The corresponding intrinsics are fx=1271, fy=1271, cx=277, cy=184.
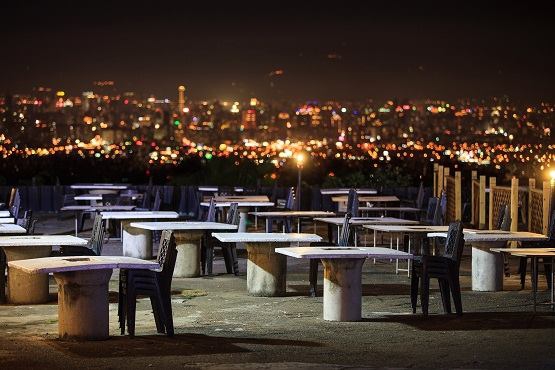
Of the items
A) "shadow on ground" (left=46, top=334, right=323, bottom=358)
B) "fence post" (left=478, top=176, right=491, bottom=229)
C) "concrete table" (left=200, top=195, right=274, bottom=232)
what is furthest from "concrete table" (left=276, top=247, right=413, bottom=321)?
"fence post" (left=478, top=176, right=491, bottom=229)

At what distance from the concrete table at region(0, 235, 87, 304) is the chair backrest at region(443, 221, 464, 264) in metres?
4.38

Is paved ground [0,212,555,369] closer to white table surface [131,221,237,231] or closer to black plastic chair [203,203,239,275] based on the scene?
white table surface [131,221,237,231]

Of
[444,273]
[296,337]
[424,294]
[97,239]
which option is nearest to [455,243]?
[444,273]

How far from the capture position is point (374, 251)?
1419 centimetres

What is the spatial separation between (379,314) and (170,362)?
397 centimetres

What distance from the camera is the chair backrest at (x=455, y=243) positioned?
14492 millimetres

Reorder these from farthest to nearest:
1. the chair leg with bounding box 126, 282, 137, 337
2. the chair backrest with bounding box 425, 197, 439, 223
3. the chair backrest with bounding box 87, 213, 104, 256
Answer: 1. the chair backrest with bounding box 425, 197, 439, 223
2. the chair backrest with bounding box 87, 213, 104, 256
3. the chair leg with bounding box 126, 282, 137, 337

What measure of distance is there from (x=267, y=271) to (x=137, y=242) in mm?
5583

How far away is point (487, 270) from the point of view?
16.7 metres

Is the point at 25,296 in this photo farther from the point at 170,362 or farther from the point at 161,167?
the point at 161,167

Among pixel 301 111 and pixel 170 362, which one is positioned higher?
pixel 301 111

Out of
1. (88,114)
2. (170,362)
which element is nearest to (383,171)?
(170,362)

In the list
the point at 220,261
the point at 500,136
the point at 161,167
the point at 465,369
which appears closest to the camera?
the point at 465,369

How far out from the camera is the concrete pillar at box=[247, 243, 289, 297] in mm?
16062
